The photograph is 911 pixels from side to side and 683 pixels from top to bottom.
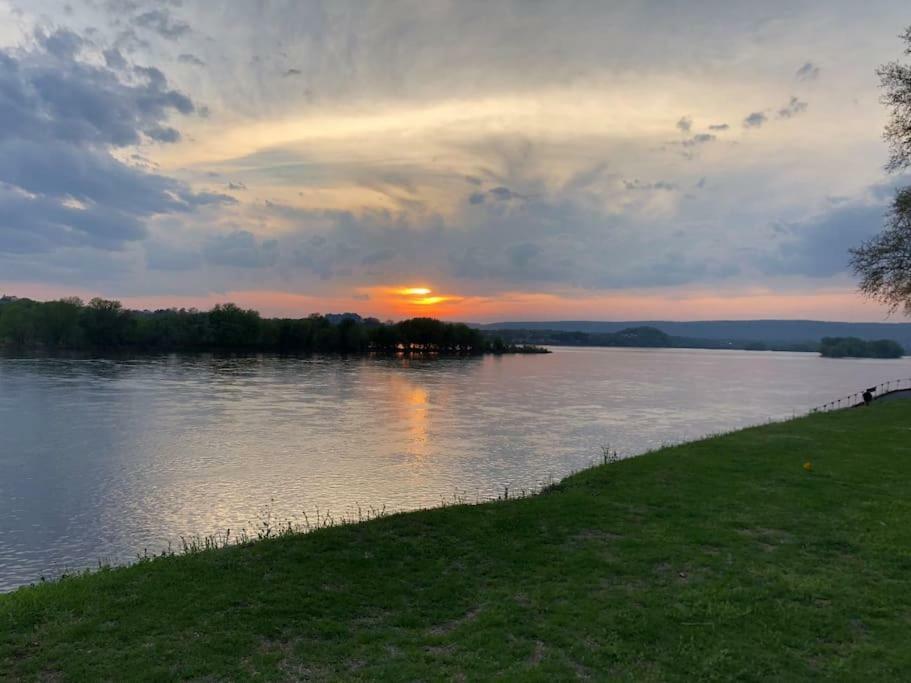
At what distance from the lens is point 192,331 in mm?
154625

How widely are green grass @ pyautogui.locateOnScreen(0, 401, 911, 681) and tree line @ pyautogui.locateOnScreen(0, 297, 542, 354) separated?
152 metres

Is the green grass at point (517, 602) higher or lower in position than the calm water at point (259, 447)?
higher

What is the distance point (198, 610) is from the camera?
26.0 ft

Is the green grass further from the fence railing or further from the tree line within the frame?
the tree line

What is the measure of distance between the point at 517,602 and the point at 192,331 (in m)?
162

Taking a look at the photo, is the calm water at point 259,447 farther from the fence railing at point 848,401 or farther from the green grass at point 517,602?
the green grass at point 517,602

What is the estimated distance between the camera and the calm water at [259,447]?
18938 mm

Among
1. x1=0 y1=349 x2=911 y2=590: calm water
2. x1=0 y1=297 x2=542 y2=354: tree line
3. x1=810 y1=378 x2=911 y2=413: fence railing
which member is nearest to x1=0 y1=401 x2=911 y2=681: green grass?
x1=0 y1=349 x2=911 y2=590: calm water

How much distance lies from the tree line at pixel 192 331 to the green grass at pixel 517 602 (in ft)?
499

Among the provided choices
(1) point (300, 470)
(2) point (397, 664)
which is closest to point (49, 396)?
(1) point (300, 470)

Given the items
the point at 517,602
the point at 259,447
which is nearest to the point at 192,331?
the point at 259,447

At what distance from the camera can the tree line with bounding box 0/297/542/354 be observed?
140 meters

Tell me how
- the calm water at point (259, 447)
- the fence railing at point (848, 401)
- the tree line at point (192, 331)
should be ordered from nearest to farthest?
1. the calm water at point (259, 447)
2. the fence railing at point (848, 401)
3. the tree line at point (192, 331)

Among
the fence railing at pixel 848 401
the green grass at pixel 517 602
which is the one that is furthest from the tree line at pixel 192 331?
the green grass at pixel 517 602
